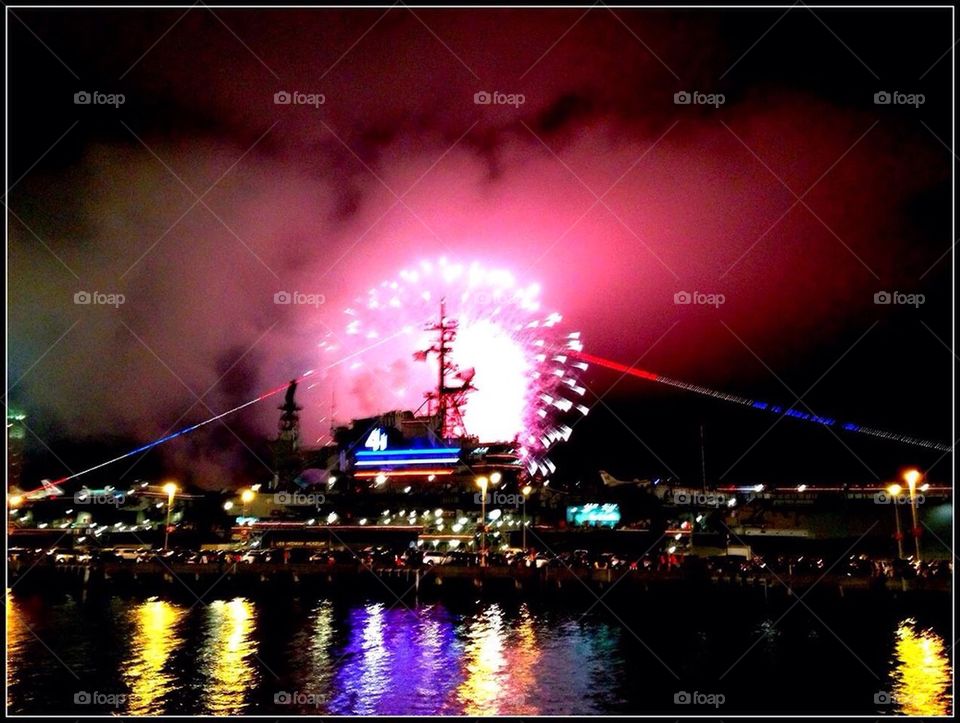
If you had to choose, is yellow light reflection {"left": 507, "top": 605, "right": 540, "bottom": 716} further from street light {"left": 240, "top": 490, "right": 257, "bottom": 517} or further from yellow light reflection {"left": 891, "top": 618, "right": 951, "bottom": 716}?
street light {"left": 240, "top": 490, "right": 257, "bottom": 517}

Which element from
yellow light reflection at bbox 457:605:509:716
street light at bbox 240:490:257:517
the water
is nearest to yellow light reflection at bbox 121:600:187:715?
the water

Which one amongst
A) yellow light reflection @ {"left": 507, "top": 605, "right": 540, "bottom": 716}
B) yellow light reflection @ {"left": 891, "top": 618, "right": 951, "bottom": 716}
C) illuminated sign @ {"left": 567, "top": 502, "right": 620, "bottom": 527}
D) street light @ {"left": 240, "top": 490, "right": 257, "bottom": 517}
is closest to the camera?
yellow light reflection @ {"left": 891, "top": 618, "right": 951, "bottom": 716}

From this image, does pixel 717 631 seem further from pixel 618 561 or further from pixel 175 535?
pixel 175 535

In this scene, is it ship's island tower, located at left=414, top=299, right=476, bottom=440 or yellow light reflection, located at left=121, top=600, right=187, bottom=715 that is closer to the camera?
yellow light reflection, located at left=121, top=600, right=187, bottom=715

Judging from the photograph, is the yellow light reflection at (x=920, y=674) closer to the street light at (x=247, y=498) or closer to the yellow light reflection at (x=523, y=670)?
the yellow light reflection at (x=523, y=670)

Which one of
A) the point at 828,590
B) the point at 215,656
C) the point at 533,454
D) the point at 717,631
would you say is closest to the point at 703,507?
the point at 533,454
